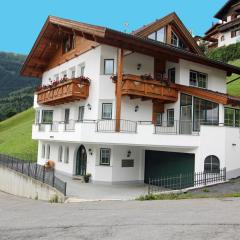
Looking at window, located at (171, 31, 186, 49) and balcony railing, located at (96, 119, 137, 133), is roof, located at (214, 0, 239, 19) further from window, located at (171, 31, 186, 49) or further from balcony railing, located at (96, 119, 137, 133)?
balcony railing, located at (96, 119, 137, 133)

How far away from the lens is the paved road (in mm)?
8977

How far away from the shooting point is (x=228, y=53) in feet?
184

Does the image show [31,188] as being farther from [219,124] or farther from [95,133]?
[219,124]

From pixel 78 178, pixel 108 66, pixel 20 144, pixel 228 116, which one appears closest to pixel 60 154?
pixel 78 178

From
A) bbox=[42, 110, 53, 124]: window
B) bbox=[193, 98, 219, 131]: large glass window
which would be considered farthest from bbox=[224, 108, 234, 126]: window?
bbox=[42, 110, 53, 124]: window

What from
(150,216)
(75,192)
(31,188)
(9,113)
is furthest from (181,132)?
(9,113)

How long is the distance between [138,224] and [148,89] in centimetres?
1438

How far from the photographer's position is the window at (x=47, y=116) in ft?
107

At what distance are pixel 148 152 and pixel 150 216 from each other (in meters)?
14.5

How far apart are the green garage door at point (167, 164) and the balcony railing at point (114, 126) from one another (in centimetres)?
259

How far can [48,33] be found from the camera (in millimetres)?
30375

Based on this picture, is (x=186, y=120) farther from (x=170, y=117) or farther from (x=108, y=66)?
(x=108, y=66)

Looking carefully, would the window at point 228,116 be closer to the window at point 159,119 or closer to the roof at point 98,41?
the roof at point 98,41

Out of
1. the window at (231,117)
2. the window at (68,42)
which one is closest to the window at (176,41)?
the window at (68,42)
